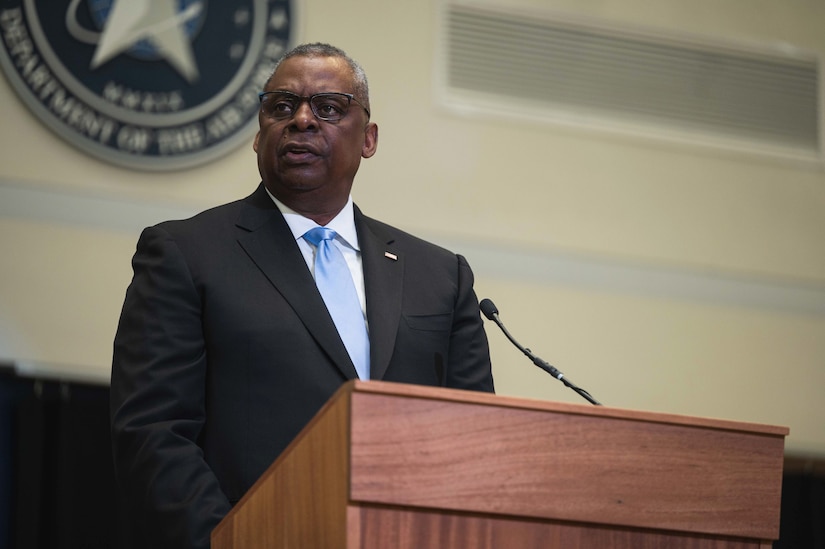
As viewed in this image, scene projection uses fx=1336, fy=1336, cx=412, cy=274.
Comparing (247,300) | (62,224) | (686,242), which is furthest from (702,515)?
(686,242)

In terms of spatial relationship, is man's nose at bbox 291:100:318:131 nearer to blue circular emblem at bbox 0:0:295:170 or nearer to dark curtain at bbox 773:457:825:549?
blue circular emblem at bbox 0:0:295:170

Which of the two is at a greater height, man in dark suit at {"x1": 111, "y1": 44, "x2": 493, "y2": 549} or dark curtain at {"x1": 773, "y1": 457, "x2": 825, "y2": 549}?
man in dark suit at {"x1": 111, "y1": 44, "x2": 493, "y2": 549}

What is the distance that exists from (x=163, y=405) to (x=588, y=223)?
3387 millimetres

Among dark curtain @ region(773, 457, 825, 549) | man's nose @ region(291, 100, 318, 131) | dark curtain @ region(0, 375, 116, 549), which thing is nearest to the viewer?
man's nose @ region(291, 100, 318, 131)

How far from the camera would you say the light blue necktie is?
101 inches

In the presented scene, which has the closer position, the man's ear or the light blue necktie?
the light blue necktie

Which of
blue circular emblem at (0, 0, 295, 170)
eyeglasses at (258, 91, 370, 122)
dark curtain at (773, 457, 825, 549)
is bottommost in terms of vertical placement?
dark curtain at (773, 457, 825, 549)

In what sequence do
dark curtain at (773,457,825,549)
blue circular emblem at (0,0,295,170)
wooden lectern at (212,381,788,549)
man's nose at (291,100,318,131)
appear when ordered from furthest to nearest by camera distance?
dark curtain at (773,457,825,549) < blue circular emblem at (0,0,295,170) < man's nose at (291,100,318,131) < wooden lectern at (212,381,788,549)

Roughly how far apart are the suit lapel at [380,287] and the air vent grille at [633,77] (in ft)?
8.75

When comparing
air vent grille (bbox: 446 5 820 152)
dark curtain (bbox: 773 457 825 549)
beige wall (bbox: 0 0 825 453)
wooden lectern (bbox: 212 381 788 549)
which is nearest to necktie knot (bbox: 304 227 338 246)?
wooden lectern (bbox: 212 381 788 549)

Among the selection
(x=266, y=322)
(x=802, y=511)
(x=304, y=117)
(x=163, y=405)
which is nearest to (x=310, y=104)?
(x=304, y=117)

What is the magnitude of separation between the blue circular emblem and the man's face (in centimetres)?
214

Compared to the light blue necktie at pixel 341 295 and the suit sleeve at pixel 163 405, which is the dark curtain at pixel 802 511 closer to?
the light blue necktie at pixel 341 295

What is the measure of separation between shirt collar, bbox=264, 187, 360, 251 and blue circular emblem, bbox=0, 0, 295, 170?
2.17 m
